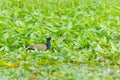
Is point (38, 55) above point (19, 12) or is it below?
below

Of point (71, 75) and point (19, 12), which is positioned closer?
point (71, 75)

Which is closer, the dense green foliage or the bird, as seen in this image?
the dense green foliage

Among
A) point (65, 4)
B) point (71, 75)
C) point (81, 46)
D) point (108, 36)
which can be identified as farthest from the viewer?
point (65, 4)

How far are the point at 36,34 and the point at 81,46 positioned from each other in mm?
749

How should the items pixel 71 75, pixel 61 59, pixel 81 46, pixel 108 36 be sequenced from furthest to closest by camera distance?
pixel 108 36 < pixel 81 46 < pixel 61 59 < pixel 71 75

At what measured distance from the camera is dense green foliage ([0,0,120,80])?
4.89m

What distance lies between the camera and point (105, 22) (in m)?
6.85

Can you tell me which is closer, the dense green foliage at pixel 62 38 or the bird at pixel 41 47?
the dense green foliage at pixel 62 38

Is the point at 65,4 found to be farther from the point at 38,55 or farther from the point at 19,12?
the point at 38,55

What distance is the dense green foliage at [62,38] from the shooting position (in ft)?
16.0

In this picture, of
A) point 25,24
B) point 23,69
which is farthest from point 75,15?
point 23,69

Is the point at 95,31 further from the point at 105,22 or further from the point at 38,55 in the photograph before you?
the point at 38,55

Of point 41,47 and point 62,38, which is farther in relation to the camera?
point 62,38

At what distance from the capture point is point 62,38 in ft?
20.1
